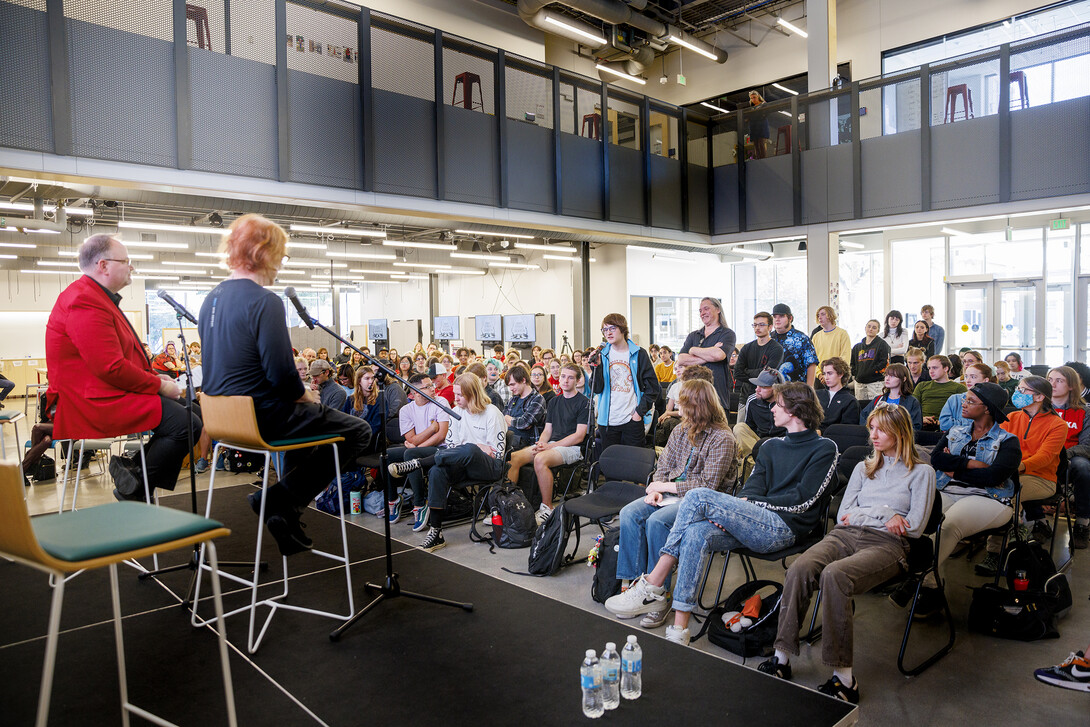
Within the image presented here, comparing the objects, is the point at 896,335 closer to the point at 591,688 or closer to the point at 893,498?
the point at 893,498

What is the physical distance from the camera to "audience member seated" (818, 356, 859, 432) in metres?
5.32

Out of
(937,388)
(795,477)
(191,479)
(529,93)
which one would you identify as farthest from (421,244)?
(795,477)

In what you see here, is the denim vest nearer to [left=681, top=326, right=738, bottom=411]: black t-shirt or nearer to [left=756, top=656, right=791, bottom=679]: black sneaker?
[left=756, top=656, right=791, bottom=679]: black sneaker

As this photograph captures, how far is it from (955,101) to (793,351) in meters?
6.56

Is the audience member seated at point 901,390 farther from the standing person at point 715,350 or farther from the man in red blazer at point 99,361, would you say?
the man in red blazer at point 99,361

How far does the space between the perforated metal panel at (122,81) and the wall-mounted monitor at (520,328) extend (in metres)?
8.17

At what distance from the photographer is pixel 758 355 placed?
18.7ft

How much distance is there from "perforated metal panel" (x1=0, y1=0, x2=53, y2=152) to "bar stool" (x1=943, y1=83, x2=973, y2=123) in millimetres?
10928

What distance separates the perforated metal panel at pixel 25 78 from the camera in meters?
5.90

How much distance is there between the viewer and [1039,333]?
37.9 ft

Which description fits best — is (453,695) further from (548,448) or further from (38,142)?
(38,142)

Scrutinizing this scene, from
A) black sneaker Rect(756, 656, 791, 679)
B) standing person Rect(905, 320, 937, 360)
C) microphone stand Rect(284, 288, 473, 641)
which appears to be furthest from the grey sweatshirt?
standing person Rect(905, 320, 937, 360)

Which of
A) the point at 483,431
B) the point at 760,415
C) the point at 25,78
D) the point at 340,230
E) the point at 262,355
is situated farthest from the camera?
the point at 340,230

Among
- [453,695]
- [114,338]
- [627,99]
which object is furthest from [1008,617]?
[627,99]
